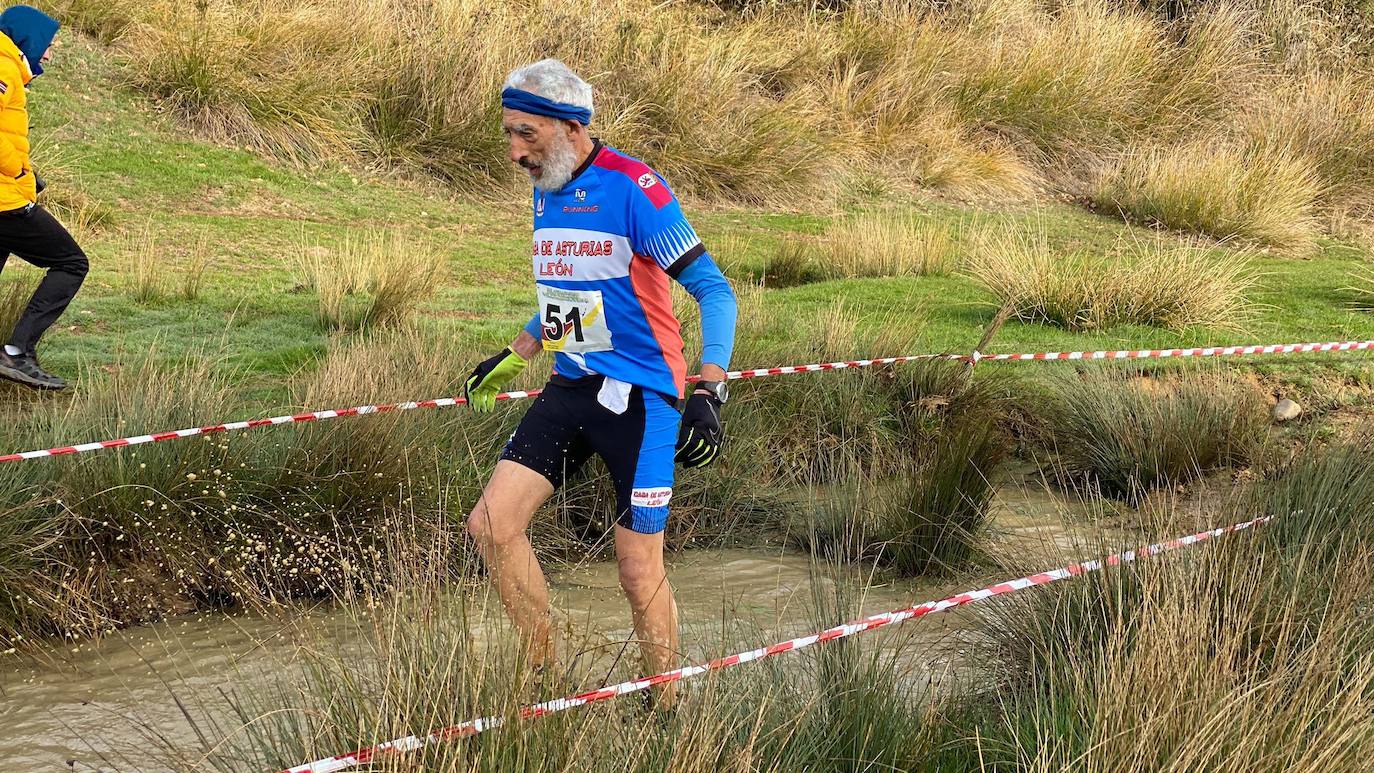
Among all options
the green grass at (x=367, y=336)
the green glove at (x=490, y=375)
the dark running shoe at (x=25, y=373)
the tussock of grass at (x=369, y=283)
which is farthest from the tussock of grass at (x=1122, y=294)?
the dark running shoe at (x=25, y=373)

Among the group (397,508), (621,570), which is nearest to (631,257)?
(621,570)

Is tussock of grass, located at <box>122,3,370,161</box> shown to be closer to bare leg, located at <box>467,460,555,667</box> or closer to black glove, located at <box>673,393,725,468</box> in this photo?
bare leg, located at <box>467,460,555,667</box>

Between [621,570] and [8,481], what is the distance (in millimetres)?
2493

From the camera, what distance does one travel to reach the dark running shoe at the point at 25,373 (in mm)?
7062

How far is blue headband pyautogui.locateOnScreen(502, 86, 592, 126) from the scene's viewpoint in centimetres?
423

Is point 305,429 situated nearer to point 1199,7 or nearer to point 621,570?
point 621,570

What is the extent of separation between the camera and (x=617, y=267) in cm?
428

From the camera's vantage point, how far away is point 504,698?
10.3 feet

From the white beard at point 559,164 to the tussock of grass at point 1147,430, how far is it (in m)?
3.99

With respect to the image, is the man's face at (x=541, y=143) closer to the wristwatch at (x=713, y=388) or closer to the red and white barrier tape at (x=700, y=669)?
the wristwatch at (x=713, y=388)

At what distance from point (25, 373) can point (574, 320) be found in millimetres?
4029

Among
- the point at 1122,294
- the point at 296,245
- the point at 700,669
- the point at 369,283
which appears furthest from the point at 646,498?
the point at 296,245

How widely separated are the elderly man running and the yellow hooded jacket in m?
4.03

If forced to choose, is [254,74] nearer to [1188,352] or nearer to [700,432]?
[1188,352]
